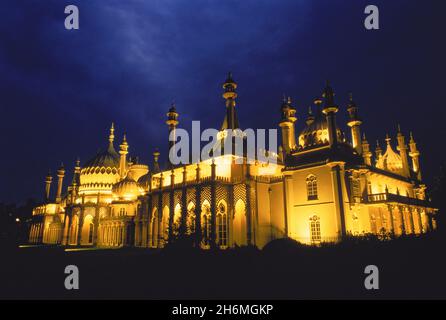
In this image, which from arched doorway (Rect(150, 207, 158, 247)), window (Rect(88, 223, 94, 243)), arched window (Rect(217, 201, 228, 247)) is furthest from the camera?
window (Rect(88, 223, 94, 243))

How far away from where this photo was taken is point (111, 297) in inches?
424

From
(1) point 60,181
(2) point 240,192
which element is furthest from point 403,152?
(1) point 60,181

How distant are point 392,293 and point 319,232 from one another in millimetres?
12883

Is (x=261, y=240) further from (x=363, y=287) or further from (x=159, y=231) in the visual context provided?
(x=363, y=287)

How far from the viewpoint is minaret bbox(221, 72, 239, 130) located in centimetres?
3622

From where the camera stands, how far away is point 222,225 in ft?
92.1

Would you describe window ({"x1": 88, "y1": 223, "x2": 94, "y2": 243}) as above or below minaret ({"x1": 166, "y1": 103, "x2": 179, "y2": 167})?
below

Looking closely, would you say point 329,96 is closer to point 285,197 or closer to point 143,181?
point 285,197

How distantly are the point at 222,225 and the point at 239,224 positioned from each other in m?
1.67

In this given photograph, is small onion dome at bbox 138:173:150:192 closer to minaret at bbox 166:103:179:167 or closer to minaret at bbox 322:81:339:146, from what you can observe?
minaret at bbox 166:103:179:167

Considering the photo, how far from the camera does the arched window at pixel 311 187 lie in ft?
82.8

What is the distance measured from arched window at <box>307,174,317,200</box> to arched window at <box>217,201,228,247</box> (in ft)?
25.7

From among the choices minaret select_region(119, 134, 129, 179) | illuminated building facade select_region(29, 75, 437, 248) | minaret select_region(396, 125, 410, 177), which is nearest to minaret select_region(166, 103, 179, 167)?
illuminated building facade select_region(29, 75, 437, 248)

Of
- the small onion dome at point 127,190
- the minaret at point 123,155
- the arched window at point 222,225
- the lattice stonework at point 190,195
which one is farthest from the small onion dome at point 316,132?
the minaret at point 123,155
